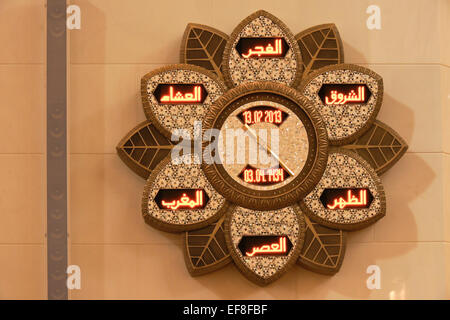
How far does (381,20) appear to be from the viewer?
2523 millimetres

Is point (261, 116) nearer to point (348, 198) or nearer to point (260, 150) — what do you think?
point (260, 150)

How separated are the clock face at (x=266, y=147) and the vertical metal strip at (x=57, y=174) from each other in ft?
1.74

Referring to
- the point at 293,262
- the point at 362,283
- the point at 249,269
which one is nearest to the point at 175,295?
the point at 249,269

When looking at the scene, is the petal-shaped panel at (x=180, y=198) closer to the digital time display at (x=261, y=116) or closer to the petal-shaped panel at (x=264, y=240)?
the petal-shaped panel at (x=264, y=240)

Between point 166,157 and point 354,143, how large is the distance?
2.31ft

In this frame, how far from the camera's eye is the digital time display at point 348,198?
238 cm

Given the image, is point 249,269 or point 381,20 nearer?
point 249,269

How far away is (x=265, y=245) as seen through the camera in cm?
235

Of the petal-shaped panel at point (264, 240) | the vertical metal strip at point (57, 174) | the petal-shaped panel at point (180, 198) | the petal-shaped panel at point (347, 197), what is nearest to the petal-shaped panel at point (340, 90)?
the petal-shaped panel at point (347, 197)

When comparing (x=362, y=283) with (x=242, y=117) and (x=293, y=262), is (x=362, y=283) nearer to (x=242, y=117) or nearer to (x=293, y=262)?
(x=293, y=262)

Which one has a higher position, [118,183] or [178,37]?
[178,37]

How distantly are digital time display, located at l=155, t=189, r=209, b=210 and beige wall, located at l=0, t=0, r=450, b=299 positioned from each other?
0.39 feet
